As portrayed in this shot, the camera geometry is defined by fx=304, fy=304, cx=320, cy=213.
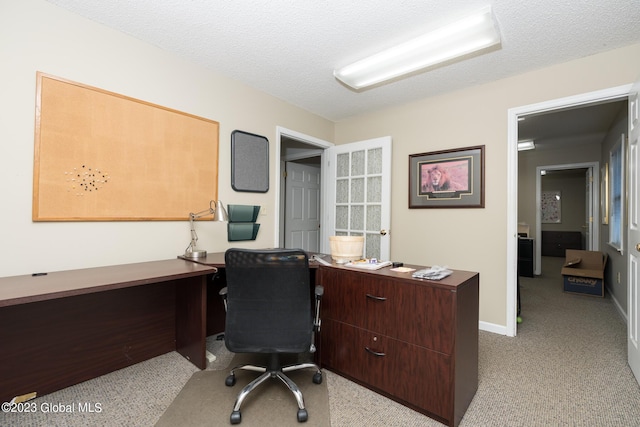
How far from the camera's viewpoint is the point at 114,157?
7.50 feet

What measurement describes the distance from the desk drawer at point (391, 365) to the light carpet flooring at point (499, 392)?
0.27 ft

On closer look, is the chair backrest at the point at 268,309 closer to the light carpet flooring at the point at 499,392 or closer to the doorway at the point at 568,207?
the light carpet flooring at the point at 499,392

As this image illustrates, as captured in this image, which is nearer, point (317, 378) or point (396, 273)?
point (396, 273)

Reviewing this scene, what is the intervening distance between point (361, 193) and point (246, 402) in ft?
8.78

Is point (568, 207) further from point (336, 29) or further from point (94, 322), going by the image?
point (94, 322)

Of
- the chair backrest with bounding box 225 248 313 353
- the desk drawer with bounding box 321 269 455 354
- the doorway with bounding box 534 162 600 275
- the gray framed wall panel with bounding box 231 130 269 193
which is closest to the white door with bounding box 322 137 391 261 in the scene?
the gray framed wall panel with bounding box 231 130 269 193

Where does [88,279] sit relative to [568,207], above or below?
below

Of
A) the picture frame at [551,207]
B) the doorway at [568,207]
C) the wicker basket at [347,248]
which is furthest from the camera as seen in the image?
the picture frame at [551,207]

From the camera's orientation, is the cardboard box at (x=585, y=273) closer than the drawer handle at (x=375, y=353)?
No

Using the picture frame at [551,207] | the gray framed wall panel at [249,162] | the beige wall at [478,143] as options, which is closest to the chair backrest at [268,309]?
the gray framed wall panel at [249,162]

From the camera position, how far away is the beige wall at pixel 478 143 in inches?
104

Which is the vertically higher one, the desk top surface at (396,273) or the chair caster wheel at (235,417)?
the desk top surface at (396,273)

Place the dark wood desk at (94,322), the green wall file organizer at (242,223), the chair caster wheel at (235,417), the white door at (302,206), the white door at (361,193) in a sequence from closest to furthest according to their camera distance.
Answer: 1. the chair caster wheel at (235,417)
2. the dark wood desk at (94,322)
3. the green wall file organizer at (242,223)
4. the white door at (361,193)
5. the white door at (302,206)

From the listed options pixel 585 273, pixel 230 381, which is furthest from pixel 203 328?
pixel 585 273
